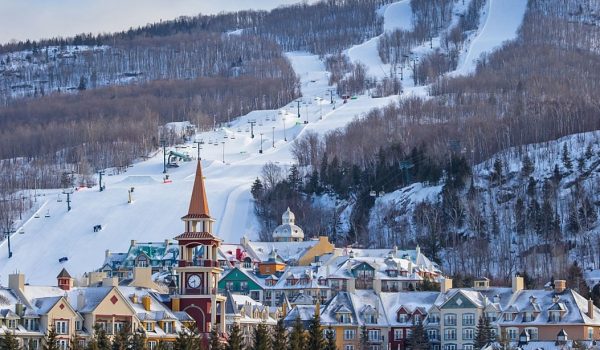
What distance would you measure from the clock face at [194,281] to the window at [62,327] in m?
9.38

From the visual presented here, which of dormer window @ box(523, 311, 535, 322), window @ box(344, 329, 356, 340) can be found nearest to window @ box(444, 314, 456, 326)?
dormer window @ box(523, 311, 535, 322)

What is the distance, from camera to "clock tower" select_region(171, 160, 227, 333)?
99.7 meters

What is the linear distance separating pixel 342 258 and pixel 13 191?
232 feet

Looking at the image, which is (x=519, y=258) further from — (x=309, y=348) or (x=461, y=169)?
(x=309, y=348)

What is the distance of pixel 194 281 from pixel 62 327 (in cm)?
999

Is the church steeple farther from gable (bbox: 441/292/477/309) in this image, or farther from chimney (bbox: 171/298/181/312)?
gable (bbox: 441/292/477/309)

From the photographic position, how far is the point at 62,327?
303 feet

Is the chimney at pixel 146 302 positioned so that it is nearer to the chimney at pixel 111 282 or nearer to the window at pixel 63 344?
the chimney at pixel 111 282

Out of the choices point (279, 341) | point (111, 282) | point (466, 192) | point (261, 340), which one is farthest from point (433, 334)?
point (466, 192)

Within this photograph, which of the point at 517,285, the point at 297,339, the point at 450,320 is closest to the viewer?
the point at 297,339

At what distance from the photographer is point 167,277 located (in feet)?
431

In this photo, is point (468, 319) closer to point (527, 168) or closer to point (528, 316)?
point (528, 316)

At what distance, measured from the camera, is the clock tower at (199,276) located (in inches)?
3925

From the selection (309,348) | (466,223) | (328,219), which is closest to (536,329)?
(309,348)
